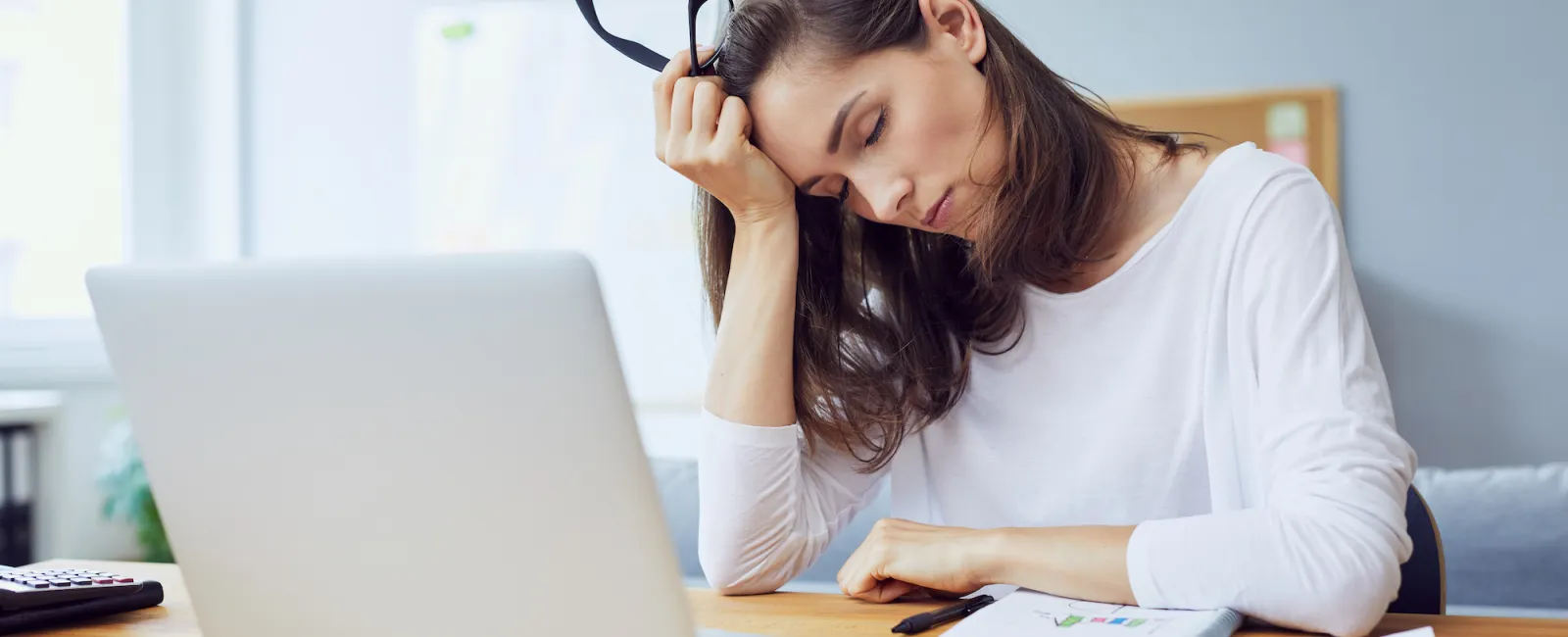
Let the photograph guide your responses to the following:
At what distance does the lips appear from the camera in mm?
991

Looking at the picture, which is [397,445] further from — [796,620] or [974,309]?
[974,309]

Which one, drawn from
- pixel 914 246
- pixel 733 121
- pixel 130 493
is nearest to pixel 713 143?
pixel 733 121

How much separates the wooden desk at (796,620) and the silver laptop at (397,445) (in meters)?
0.28

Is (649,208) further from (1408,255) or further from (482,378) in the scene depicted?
(482,378)

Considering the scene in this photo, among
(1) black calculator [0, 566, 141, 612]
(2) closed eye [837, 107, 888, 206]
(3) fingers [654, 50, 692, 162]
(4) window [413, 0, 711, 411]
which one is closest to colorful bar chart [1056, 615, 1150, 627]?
(2) closed eye [837, 107, 888, 206]

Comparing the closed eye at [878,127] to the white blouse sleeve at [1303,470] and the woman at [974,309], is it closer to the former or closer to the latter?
the woman at [974,309]

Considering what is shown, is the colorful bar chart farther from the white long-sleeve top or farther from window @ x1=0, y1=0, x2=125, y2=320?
window @ x1=0, y1=0, x2=125, y2=320

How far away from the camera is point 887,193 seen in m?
0.97

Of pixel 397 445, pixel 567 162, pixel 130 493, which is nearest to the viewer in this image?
pixel 397 445

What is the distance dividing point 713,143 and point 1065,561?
44 centimetres

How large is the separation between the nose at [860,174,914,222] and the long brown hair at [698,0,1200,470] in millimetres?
75

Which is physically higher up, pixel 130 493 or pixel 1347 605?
pixel 1347 605

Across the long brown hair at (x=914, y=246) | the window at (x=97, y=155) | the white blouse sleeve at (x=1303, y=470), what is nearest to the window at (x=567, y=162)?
the window at (x=97, y=155)

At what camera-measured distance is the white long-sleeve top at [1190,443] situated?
0.75 metres
